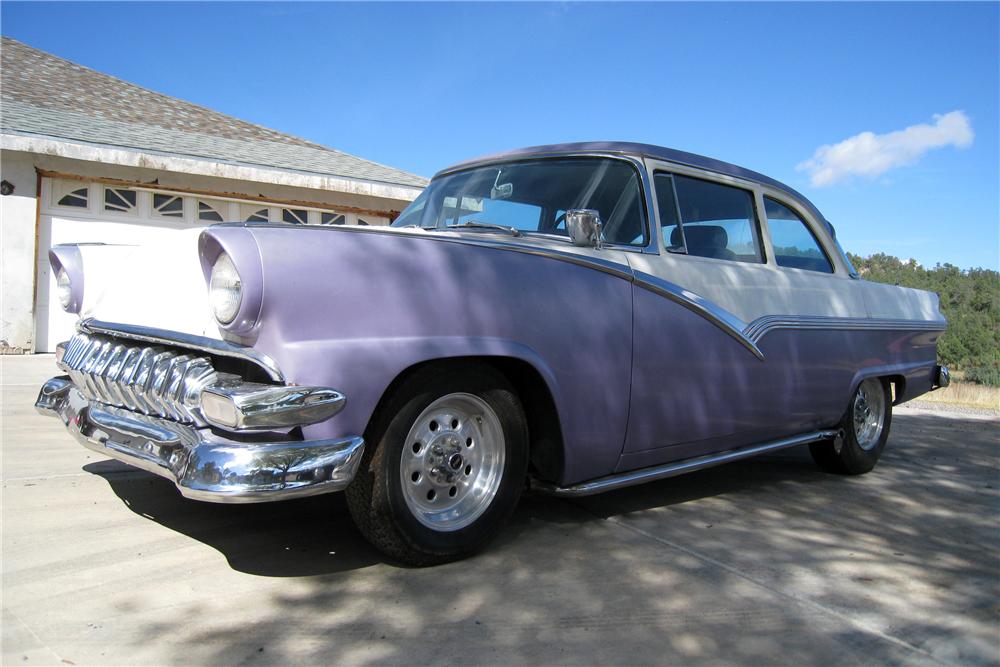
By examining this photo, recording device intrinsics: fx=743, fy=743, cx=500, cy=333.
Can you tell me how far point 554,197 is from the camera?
3.55 m

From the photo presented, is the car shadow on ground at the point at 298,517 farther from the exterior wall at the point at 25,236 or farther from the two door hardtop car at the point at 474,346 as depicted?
the exterior wall at the point at 25,236

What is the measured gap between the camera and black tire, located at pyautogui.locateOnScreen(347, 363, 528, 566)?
2.48 metres

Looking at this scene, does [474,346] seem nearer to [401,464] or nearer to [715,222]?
[401,464]

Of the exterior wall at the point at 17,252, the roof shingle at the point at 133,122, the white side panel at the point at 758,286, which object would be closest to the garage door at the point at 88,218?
the exterior wall at the point at 17,252

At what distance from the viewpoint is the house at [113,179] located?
28.8 ft

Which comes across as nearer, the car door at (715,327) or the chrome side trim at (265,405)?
the chrome side trim at (265,405)

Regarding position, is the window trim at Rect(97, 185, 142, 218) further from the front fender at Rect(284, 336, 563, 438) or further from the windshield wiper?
the front fender at Rect(284, 336, 563, 438)

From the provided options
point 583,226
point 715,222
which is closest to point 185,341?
point 583,226

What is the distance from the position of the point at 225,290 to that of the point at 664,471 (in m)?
2.03

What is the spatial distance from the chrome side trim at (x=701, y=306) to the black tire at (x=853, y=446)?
49.6 inches

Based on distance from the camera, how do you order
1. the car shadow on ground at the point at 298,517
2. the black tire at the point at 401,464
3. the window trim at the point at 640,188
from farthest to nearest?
the window trim at the point at 640,188 < the car shadow on ground at the point at 298,517 < the black tire at the point at 401,464

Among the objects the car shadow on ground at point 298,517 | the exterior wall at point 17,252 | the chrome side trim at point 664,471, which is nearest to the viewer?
the car shadow on ground at point 298,517

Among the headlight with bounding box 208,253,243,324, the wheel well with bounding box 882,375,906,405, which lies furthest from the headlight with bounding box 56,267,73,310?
the wheel well with bounding box 882,375,906,405

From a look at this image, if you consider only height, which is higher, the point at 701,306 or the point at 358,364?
the point at 701,306
